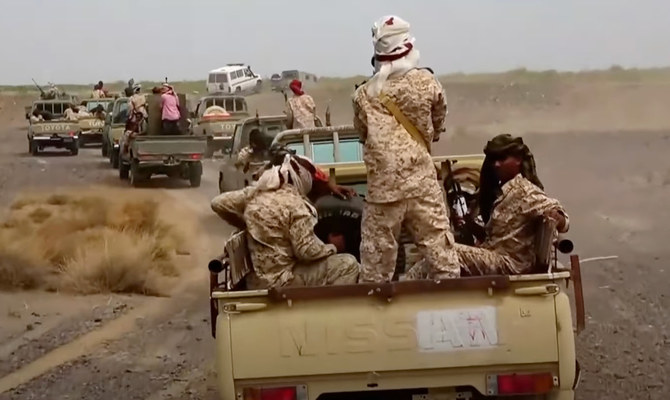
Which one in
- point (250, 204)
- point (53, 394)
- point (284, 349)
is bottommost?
point (53, 394)

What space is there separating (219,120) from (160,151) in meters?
9.48

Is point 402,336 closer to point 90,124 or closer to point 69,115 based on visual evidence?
point 69,115

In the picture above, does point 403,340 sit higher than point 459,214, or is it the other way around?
point 459,214

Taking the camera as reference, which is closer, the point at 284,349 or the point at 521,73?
the point at 284,349

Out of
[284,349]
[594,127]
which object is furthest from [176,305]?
[594,127]

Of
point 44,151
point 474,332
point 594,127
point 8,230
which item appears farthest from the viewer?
point 594,127

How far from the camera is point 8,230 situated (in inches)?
667

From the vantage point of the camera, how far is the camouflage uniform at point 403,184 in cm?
644

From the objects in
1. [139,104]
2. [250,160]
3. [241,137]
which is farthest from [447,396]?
[139,104]

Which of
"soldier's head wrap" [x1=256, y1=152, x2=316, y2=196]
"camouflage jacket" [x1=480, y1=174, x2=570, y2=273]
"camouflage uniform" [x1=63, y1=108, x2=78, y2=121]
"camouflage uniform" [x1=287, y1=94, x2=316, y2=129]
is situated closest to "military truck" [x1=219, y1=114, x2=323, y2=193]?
"camouflage uniform" [x1=287, y1=94, x2=316, y2=129]

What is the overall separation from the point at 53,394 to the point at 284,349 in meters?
3.73

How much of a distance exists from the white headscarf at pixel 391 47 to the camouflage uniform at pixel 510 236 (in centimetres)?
95

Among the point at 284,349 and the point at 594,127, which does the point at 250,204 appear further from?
the point at 594,127

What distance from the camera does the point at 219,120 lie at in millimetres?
33188
